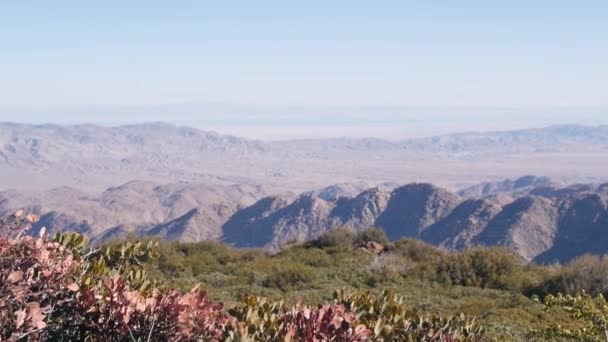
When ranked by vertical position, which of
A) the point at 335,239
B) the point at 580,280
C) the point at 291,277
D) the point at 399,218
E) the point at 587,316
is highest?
the point at 587,316

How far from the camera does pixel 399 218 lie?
83.5m

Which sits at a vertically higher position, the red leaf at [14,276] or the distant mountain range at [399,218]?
the red leaf at [14,276]

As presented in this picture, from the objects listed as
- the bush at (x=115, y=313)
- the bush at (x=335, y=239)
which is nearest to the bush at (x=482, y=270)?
the bush at (x=335, y=239)

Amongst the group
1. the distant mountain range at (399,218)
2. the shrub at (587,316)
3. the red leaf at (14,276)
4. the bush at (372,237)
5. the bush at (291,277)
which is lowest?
the distant mountain range at (399,218)

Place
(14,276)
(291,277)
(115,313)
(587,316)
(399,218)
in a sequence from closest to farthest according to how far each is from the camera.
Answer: (14,276) → (115,313) → (587,316) → (291,277) → (399,218)

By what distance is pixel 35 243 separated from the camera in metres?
3.67

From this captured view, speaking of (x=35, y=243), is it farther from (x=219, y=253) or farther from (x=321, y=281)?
(x=219, y=253)

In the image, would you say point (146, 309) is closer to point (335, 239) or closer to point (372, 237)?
point (335, 239)

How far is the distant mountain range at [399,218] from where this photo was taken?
63.3m

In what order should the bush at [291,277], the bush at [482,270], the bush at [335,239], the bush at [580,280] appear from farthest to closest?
the bush at [335,239] → the bush at [482,270] → the bush at [291,277] → the bush at [580,280]

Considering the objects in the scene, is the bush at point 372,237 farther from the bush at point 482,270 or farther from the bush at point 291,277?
the bush at point 291,277

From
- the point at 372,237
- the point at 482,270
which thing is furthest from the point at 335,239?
the point at 482,270

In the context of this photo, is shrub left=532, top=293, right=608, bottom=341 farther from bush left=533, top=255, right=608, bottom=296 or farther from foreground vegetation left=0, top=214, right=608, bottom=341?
bush left=533, top=255, right=608, bottom=296

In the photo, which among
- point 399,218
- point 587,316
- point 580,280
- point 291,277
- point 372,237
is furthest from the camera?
point 399,218
